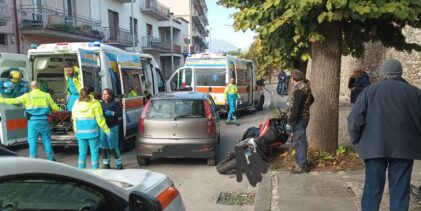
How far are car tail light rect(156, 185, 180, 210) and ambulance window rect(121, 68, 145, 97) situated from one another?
22.9ft

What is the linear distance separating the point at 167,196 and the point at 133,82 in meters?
7.94

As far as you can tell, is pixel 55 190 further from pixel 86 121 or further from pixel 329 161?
pixel 329 161

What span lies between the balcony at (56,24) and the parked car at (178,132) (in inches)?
581

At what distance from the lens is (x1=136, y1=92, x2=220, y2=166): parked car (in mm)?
7969

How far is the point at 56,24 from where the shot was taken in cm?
2233

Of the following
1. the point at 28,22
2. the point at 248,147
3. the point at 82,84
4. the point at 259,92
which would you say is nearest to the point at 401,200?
the point at 248,147

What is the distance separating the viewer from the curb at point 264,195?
555 centimetres

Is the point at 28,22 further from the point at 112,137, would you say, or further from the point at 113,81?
the point at 112,137

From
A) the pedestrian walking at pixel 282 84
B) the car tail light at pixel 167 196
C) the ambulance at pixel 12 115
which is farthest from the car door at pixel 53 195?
the pedestrian walking at pixel 282 84

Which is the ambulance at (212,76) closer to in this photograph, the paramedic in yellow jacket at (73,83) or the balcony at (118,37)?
the paramedic in yellow jacket at (73,83)

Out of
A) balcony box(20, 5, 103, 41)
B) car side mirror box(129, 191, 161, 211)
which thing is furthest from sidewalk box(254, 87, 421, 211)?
balcony box(20, 5, 103, 41)

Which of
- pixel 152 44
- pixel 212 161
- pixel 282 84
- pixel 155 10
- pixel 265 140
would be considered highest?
pixel 155 10

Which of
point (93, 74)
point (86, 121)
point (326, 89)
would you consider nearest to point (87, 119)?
point (86, 121)

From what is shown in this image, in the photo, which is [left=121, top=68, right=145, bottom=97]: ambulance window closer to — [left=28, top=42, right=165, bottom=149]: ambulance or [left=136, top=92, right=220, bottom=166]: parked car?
[left=28, top=42, right=165, bottom=149]: ambulance
